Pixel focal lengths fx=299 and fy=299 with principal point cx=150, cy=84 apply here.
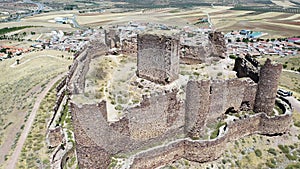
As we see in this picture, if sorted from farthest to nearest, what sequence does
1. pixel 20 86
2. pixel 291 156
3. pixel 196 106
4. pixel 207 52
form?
pixel 20 86
pixel 207 52
pixel 291 156
pixel 196 106

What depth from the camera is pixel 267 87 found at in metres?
22.9

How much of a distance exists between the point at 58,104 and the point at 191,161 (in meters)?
14.4

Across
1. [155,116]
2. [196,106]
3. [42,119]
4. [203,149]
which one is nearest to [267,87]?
[196,106]

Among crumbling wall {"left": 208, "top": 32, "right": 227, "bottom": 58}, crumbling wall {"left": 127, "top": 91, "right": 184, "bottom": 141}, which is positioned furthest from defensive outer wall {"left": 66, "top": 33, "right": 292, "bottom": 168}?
crumbling wall {"left": 208, "top": 32, "right": 227, "bottom": 58}

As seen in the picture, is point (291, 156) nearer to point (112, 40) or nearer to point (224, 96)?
point (224, 96)

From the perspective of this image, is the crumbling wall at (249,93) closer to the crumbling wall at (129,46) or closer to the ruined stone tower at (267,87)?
the ruined stone tower at (267,87)

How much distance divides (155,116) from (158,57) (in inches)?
302

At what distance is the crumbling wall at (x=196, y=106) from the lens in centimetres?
1883

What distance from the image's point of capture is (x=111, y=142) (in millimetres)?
16984

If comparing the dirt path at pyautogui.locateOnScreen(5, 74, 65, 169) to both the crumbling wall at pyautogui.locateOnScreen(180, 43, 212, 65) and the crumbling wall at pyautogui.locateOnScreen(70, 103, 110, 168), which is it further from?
the crumbling wall at pyautogui.locateOnScreen(180, 43, 212, 65)

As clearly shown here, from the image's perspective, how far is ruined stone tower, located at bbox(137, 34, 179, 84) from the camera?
24.4 meters

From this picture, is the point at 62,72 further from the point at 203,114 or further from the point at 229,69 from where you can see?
the point at 203,114

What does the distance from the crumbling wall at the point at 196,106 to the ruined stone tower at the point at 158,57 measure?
6055 millimetres

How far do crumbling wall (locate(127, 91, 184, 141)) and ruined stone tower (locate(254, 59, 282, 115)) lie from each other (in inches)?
290
